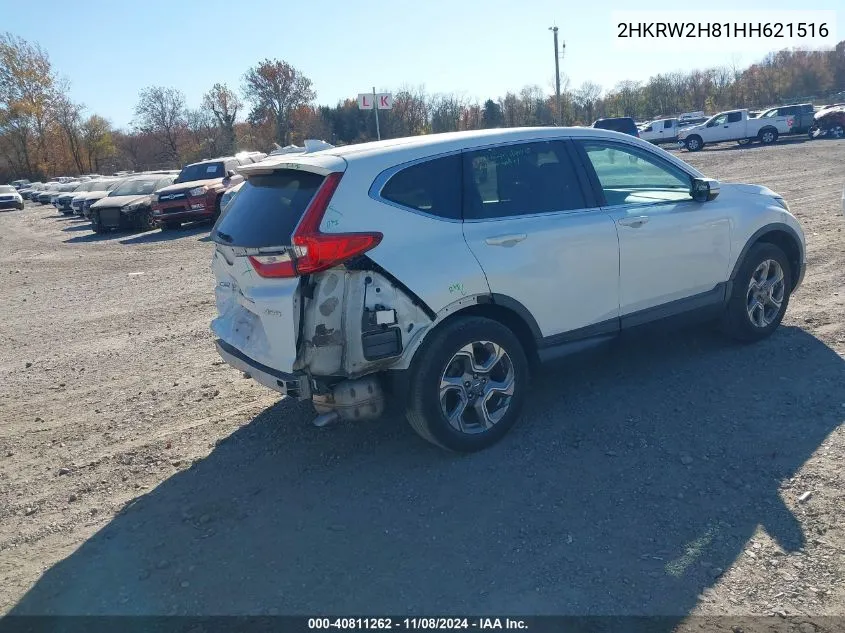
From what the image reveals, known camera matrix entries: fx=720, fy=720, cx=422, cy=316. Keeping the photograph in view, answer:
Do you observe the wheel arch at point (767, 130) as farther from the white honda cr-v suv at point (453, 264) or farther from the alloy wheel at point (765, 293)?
the white honda cr-v suv at point (453, 264)

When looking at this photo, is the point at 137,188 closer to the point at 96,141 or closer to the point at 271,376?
the point at 271,376

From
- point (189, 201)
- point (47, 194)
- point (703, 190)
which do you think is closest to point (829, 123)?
point (189, 201)

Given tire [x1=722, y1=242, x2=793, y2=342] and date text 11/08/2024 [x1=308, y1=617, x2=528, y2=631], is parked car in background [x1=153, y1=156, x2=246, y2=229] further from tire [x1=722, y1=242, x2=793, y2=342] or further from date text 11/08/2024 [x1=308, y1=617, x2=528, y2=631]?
date text 11/08/2024 [x1=308, y1=617, x2=528, y2=631]

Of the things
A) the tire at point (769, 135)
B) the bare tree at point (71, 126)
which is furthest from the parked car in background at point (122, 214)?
the bare tree at point (71, 126)

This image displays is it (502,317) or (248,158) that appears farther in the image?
(248,158)

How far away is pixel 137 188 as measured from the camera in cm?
2356

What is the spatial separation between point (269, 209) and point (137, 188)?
69.7 feet

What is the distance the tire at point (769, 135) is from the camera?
37237 millimetres

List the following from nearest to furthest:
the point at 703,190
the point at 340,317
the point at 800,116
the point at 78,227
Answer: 1. the point at 340,317
2. the point at 703,190
3. the point at 78,227
4. the point at 800,116

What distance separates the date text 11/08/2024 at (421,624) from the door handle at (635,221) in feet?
9.77

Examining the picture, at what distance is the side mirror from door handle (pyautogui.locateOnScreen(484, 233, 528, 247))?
174 centimetres

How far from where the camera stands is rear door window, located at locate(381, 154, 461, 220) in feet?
14.1

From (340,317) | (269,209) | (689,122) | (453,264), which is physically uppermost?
(689,122)

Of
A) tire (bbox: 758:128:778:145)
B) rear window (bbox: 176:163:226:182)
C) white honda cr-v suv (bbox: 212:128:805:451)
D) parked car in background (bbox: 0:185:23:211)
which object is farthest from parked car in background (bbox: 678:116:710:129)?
white honda cr-v suv (bbox: 212:128:805:451)
